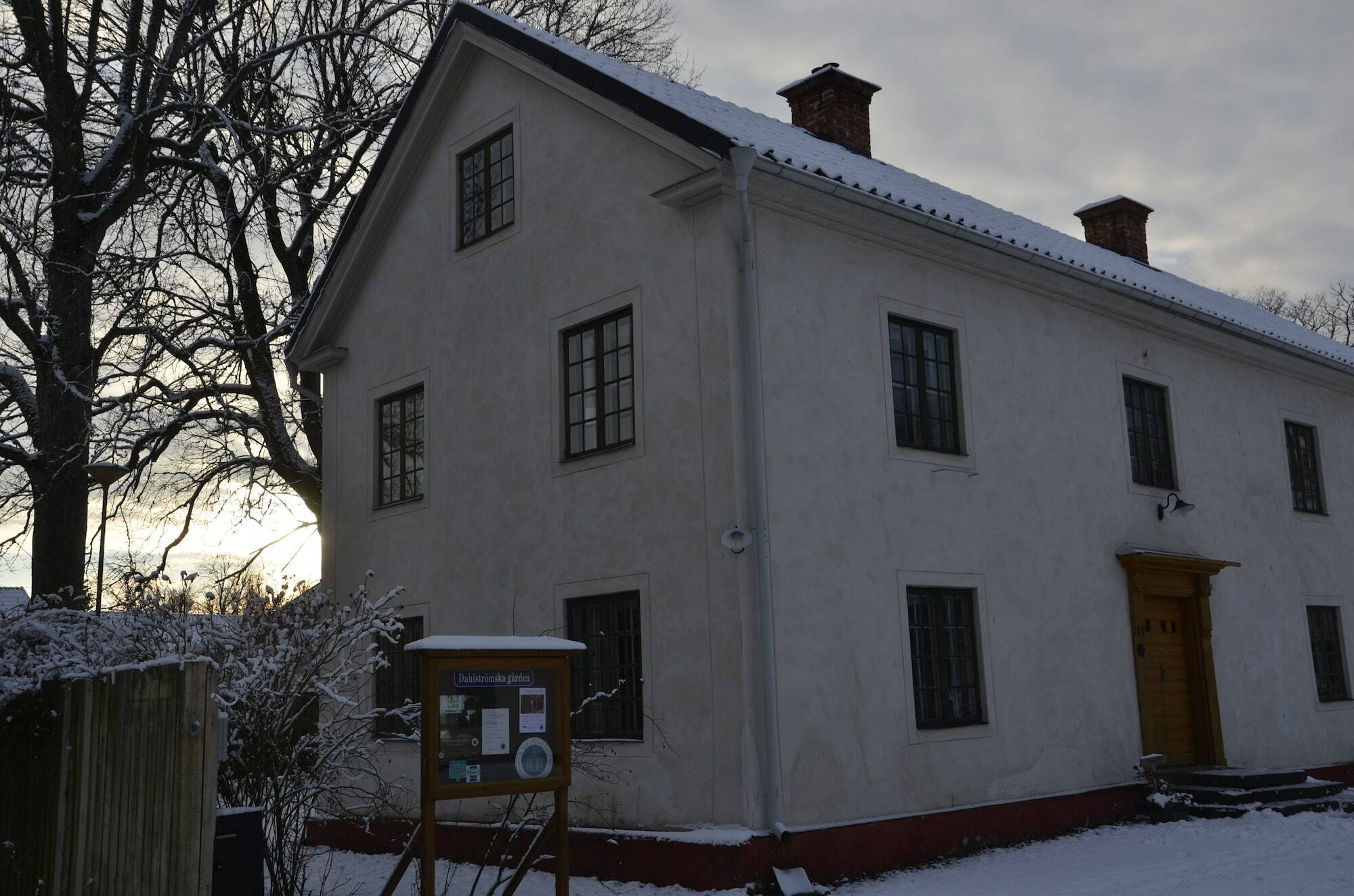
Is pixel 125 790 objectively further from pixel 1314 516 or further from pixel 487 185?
pixel 1314 516

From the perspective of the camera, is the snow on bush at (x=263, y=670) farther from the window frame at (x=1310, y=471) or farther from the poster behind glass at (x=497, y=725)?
the window frame at (x=1310, y=471)

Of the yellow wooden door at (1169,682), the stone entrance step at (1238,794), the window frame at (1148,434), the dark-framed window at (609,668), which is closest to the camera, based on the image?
the dark-framed window at (609,668)

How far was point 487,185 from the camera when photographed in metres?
14.6

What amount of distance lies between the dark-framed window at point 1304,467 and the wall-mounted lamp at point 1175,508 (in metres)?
Answer: 3.69

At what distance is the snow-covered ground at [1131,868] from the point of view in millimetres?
10094

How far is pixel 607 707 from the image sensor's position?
11.9 m

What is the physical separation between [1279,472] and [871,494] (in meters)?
9.05

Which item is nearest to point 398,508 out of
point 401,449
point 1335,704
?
point 401,449

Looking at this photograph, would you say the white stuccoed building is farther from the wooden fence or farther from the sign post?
the wooden fence

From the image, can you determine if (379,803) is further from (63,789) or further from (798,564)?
(63,789)

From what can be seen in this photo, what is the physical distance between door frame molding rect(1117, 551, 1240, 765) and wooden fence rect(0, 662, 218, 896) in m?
10.8

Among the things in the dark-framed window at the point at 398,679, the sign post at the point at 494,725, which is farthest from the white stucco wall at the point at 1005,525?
the dark-framed window at the point at 398,679

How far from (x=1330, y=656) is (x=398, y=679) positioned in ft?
42.7

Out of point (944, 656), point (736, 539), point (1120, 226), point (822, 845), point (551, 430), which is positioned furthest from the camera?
point (1120, 226)
